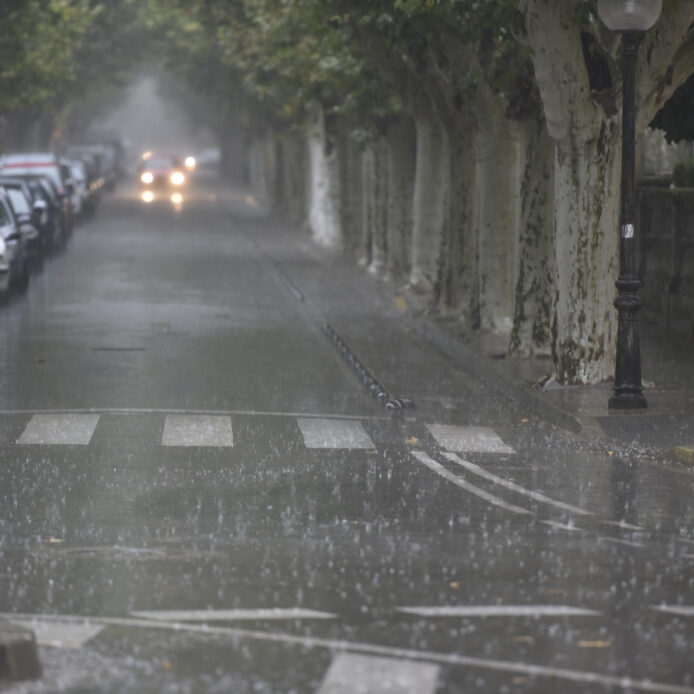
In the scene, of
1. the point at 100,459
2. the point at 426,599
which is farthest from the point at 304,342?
the point at 426,599

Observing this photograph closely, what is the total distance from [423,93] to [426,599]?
62.8ft

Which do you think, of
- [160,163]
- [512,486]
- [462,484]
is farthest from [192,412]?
[160,163]

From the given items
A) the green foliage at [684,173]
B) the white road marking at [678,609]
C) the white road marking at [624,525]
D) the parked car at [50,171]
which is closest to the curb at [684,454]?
the white road marking at [624,525]

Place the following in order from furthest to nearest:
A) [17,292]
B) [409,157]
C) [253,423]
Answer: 1. [409,157]
2. [17,292]
3. [253,423]

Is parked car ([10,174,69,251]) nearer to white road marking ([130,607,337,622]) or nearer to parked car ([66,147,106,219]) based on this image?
parked car ([66,147,106,219])

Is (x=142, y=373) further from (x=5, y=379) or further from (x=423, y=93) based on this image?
(x=423, y=93)

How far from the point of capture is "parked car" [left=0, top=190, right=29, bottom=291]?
91.0 feet

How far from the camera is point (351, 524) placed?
10.1m

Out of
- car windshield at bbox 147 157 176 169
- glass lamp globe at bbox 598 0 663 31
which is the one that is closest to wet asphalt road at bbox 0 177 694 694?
glass lamp globe at bbox 598 0 663 31

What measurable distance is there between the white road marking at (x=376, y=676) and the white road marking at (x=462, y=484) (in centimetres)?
387

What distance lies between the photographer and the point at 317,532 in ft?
32.4

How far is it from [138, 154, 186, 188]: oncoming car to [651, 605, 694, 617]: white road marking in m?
76.0

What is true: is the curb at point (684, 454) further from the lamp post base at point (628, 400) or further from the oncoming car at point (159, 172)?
the oncoming car at point (159, 172)

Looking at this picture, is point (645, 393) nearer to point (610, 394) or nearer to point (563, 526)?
point (610, 394)
